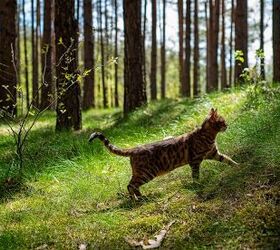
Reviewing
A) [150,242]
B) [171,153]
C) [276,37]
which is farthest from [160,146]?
[276,37]

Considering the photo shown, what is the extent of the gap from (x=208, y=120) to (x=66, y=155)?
2936mm

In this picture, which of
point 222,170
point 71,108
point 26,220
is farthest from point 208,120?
point 71,108

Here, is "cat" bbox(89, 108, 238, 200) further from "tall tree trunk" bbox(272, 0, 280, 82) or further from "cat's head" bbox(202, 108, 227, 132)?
"tall tree trunk" bbox(272, 0, 280, 82)

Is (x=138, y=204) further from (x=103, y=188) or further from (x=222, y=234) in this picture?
(x=222, y=234)

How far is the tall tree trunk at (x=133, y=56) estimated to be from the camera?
41.7 ft

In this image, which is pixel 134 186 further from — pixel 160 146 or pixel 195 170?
pixel 195 170

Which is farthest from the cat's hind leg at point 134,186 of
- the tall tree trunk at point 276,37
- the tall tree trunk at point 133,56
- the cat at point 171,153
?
the tall tree trunk at point 276,37

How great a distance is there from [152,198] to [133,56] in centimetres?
726

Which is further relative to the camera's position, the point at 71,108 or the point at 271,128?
the point at 71,108

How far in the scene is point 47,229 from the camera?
5.44 meters

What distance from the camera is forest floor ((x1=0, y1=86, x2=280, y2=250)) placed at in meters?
4.82

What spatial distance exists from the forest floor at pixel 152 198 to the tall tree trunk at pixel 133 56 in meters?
3.86

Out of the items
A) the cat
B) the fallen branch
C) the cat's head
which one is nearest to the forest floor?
the fallen branch

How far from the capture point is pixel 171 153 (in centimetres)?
624
